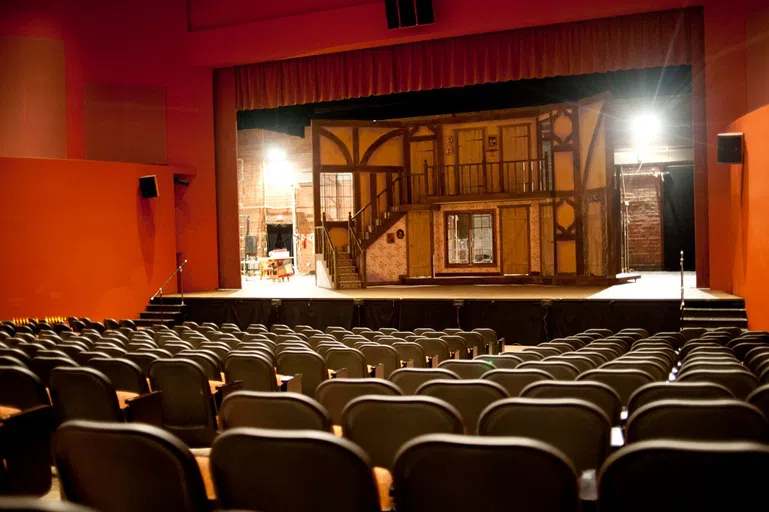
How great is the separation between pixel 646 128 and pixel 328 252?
926cm

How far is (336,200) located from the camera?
1942 cm

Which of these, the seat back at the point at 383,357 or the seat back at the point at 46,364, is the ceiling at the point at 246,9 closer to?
the seat back at the point at 383,357

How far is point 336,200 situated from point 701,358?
15.5 meters

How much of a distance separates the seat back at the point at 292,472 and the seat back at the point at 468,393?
1358 millimetres

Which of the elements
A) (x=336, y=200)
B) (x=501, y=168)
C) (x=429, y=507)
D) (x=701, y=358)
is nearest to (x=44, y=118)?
(x=336, y=200)

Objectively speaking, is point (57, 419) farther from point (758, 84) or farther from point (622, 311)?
point (758, 84)

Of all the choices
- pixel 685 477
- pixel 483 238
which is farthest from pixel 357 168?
pixel 685 477

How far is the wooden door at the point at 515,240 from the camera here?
1795 cm

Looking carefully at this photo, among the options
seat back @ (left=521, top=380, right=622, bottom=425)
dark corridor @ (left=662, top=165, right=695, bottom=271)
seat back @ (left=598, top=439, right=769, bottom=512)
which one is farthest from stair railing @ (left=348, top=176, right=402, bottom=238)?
seat back @ (left=598, top=439, right=769, bottom=512)

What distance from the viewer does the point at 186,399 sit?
4422 mm

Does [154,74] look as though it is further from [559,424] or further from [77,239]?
[559,424]

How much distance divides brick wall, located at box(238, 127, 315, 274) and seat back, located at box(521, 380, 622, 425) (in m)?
21.2

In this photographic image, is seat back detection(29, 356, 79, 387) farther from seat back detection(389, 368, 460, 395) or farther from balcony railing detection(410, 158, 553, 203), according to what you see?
balcony railing detection(410, 158, 553, 203)

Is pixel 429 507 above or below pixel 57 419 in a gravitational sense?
above
